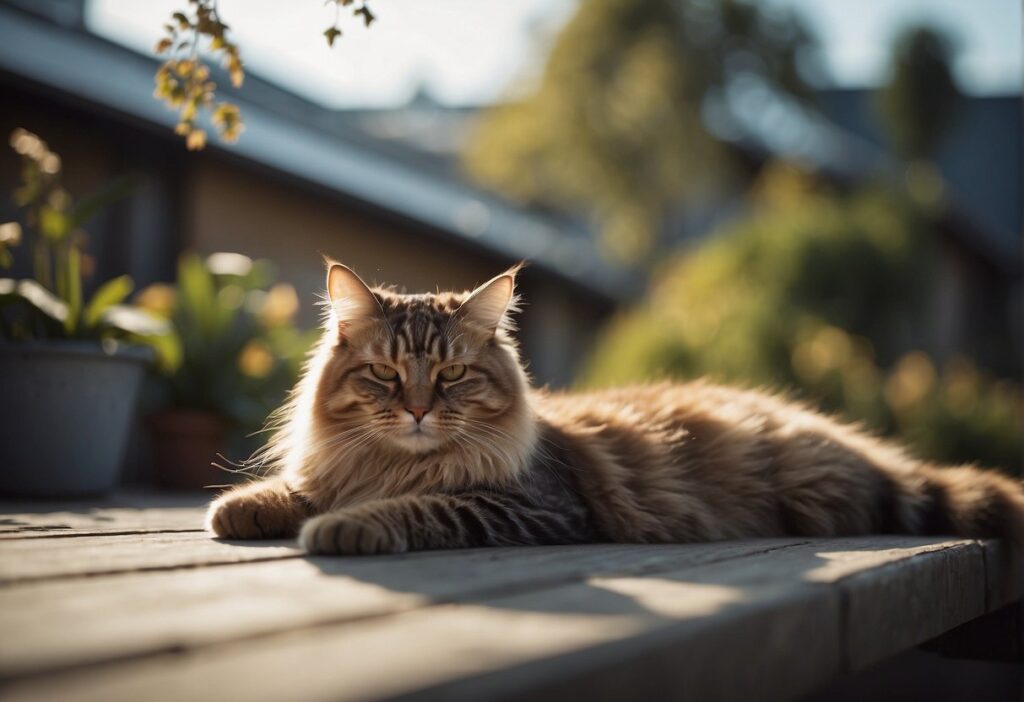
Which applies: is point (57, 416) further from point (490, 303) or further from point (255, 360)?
point (490, 303)

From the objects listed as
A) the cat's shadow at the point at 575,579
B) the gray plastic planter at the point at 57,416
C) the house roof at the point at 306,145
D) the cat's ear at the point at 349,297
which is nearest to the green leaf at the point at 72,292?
the gray plastic planter at the point at 57,416

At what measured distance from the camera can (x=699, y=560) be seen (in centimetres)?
154

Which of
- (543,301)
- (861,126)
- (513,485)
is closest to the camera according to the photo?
(513,485)

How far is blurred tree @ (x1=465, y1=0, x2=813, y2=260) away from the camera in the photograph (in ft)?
48.6

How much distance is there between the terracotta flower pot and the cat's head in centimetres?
181

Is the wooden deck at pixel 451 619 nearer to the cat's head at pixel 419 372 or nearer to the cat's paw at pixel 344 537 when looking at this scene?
the cat's paw at pixel 344 537

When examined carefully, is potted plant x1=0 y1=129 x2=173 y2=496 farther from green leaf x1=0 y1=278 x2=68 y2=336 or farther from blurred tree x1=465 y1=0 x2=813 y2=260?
blurred tree x1=465 y1=0 x2=813 y2=260

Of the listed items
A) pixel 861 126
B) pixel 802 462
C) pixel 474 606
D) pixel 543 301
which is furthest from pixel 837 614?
pixel 861 126

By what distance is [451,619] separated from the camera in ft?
3.22

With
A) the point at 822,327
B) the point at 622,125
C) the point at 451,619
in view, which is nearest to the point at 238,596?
the point at 451,619

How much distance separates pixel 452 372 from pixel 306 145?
4431 mm

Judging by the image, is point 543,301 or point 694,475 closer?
point 694,475

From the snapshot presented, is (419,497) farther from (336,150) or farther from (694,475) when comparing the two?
(336,150)

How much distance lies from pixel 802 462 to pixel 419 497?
43.0 inches
